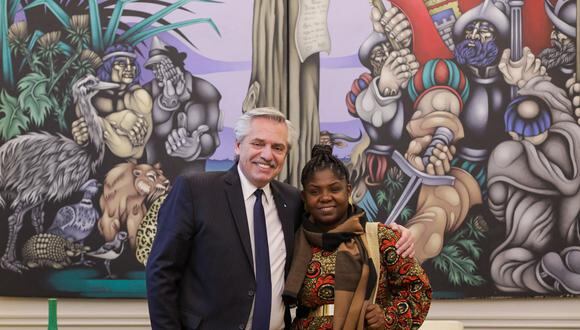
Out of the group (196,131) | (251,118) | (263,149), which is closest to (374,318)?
(263,149)

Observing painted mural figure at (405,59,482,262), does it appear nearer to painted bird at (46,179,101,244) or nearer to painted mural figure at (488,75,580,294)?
painted mural figure at (488,75,580,294)

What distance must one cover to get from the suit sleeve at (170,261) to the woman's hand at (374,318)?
23.6 inches

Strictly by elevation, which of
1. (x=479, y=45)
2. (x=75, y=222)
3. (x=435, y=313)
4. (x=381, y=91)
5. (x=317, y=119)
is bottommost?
(x=435, y=313)

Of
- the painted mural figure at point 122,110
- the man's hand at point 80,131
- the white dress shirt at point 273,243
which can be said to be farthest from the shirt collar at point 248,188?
the man's hand at point 80,131

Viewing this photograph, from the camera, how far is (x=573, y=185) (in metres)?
4.01

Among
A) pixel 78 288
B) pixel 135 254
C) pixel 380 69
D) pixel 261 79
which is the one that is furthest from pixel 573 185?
pixel 78 288

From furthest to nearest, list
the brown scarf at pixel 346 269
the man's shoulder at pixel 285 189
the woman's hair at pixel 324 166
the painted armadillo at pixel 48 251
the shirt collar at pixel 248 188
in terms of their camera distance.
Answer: the painted armadillo at pixel 48 251
the man's shoulder at pixel 285 189
the shirt collar at pixel 248 188
the woman's hair at pixel 324 166
the brown scarf at pixel 346 269

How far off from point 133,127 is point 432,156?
1.43 meters

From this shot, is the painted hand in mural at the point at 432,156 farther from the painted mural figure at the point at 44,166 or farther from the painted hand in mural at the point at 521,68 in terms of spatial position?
the painted mural figure at the point at 44,166

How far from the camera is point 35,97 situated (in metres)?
4.01

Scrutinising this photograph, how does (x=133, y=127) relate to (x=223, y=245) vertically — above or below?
above

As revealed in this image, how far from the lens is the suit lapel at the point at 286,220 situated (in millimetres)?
2781

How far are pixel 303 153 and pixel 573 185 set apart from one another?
4.22 feet

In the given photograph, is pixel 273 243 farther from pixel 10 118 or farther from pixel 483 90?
pixel 10 118
